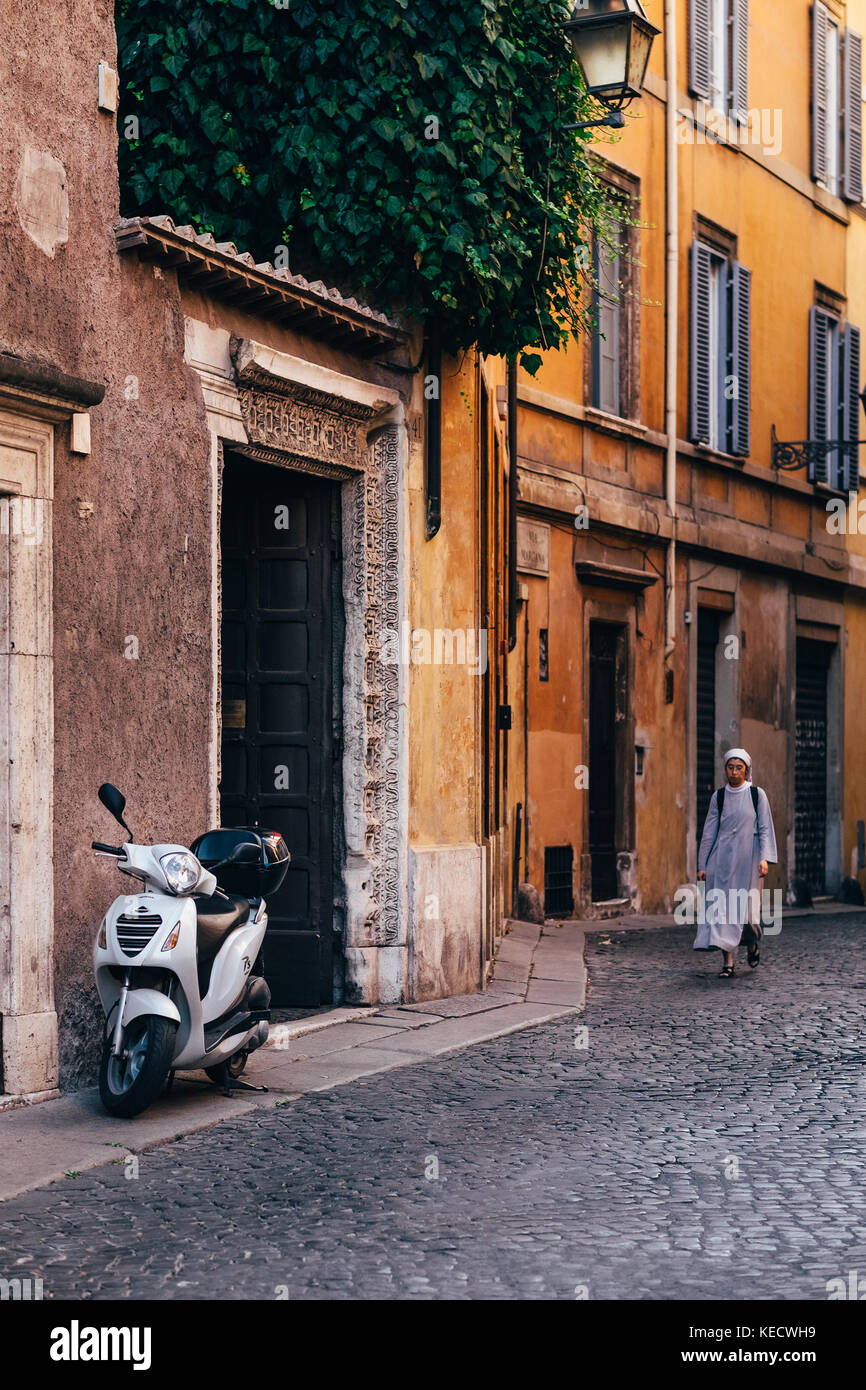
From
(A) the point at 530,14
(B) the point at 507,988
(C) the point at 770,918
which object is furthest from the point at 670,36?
(B) the point at 507,988

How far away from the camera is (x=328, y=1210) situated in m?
5.43

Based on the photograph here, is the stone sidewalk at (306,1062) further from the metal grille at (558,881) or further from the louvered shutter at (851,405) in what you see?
the louvered shutter at (851,405)

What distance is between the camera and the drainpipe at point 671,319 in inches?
678

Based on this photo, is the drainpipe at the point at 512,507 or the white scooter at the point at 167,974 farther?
the drainpipe at the point at 512,507

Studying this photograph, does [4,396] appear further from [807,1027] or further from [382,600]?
[807,1027]

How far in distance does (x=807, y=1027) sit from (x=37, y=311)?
17.7 ft

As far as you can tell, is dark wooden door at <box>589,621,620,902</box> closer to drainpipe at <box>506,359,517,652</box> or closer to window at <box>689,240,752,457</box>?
drainpipe at <box>506,359,517,652</box>

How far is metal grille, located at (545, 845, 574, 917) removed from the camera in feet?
50.0

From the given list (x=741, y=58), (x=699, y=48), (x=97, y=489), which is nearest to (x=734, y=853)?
(x=97, y=489)

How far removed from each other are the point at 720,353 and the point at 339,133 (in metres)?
9.77

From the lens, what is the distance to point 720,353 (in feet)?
61.2

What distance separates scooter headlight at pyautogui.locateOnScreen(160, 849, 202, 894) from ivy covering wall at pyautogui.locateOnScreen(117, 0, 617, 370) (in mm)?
3971

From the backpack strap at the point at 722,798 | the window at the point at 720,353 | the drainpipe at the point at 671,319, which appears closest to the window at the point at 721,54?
the drainpipe at the point at 671,319

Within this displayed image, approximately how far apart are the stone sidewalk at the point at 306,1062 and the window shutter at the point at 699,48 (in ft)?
32.1
